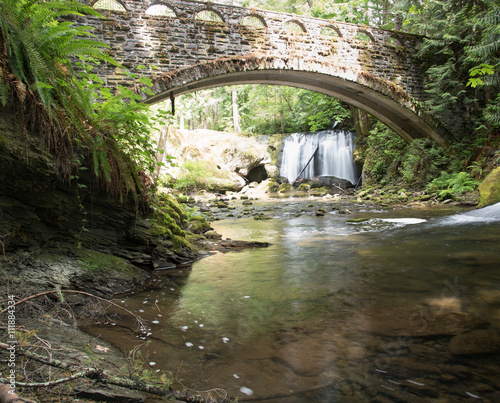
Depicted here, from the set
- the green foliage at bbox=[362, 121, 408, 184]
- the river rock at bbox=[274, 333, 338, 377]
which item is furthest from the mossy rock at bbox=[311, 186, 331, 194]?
the river rock at bbox=[274, 333, 338, 377]

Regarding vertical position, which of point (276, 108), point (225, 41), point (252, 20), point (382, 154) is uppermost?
point (276, 108)

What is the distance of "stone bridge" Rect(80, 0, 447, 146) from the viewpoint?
28.3 ft

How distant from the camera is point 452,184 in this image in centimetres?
1097

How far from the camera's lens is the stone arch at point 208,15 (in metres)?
9.29

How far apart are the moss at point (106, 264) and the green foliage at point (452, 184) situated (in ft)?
34.5

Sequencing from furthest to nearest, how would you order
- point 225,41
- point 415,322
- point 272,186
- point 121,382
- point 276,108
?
1. point 276,108
2. point 272,186
3. point 225,41
4. point 415,322
5. point 121,382

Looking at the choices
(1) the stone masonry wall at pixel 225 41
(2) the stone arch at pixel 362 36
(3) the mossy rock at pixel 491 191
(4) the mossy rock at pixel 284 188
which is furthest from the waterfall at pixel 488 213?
(4) the mossy rock at pixel 284 188

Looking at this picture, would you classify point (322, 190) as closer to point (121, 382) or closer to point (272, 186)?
point (272, 186)

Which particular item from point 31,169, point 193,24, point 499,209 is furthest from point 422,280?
point 193,24

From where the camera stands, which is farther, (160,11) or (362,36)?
(362,36)

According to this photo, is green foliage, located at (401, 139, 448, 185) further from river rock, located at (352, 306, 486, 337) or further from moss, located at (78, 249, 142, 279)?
moss, located at (78, 249, 142, 279)

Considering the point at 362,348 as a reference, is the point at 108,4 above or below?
above

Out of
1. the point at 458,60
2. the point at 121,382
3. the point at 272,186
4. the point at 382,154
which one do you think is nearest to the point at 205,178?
the point at 272,186

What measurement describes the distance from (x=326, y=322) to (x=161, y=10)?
385 inches
